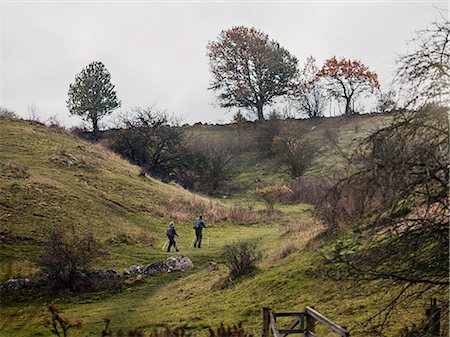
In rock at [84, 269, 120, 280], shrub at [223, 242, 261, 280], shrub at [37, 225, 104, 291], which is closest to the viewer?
shrub at [223, 242, 261, 280]

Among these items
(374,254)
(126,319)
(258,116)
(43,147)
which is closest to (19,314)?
(126,319)

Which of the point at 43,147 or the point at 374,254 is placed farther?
the point at 43,147

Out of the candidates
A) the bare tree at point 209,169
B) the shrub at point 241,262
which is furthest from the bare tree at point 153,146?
the shrub at point 241,262

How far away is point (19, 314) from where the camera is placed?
834 inches

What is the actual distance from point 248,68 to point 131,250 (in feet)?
161

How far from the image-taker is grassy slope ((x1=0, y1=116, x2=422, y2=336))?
1659cm

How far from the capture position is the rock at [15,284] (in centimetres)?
2328

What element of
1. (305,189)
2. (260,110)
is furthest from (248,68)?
(305,189)

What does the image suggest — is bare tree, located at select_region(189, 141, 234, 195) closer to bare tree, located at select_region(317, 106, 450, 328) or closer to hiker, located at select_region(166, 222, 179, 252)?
hiker, located at select_region(166, 222, 179, 252)

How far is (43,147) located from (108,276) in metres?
23.6

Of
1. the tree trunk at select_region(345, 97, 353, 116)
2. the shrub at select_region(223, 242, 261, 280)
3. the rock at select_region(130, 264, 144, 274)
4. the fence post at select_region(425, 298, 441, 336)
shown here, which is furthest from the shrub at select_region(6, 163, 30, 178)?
the tree trunk at select_region(345, 97, 353, 116)

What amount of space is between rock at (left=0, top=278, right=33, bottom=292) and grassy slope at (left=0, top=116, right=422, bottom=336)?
0.62m

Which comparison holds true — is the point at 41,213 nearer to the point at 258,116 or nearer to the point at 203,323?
the point at 203,323

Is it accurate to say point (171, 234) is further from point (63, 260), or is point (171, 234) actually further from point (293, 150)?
point (293, 150)
